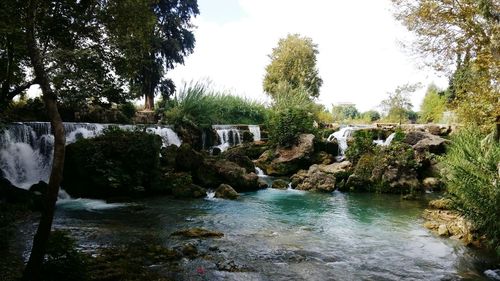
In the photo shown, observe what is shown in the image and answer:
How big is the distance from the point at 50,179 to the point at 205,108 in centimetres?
1818

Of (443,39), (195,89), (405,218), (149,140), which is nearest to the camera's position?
(405,218)

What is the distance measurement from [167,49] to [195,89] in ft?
18.1

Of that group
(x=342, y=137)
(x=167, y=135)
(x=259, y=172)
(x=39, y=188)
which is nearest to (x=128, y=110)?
(x=167, y=135)

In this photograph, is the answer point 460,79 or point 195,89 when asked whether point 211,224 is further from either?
point 195,89

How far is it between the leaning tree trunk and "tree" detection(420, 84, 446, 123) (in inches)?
1266

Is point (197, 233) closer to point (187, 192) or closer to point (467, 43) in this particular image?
point (187, 192)

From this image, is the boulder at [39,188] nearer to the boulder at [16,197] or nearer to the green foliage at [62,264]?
the boulder at [16,197]

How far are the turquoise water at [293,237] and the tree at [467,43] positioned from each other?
3.67 metres

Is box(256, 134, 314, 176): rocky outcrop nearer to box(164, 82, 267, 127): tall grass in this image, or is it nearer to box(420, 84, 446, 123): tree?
box(164, 82, 267, 127): tall grass

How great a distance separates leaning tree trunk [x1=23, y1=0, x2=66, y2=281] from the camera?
14.6ft

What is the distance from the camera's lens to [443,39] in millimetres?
12133

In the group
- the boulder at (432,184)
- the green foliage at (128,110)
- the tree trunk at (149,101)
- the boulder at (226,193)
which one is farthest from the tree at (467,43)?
the tree trunk at (149,101)

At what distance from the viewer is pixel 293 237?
29.4 ft

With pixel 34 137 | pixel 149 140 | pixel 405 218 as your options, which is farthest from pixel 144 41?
pixel 405 218
